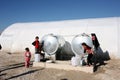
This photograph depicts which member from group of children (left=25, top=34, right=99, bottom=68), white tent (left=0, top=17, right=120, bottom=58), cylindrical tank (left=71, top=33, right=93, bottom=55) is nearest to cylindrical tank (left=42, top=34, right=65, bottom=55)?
group of children (left=25, top=34, right=99, bottom=68)

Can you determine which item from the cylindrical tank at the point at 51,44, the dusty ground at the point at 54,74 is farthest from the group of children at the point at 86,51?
the dusty ground at the point at 54,74

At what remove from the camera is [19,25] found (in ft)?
75.1

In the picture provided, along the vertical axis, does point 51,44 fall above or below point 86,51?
above

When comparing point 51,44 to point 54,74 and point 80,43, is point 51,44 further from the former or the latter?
point 54,74

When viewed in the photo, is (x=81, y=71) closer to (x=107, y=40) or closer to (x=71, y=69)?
(x=71, y=69)

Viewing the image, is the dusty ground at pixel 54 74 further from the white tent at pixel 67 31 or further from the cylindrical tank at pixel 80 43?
the white tent at pixel 67 31

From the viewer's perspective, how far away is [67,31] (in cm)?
1822

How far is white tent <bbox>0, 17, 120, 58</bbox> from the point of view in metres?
16.0

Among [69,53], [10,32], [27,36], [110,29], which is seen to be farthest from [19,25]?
[110,29]

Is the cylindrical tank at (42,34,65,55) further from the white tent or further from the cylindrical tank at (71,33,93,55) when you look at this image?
the white tent

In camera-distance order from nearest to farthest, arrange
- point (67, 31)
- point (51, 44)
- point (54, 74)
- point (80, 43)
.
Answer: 1. point (54, 74)
2. point (80, 43)
3. point (51, 44)
4. point (67, 31)

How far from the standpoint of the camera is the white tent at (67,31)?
1597 centimetres

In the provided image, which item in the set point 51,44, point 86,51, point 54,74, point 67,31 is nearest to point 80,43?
point 86,51

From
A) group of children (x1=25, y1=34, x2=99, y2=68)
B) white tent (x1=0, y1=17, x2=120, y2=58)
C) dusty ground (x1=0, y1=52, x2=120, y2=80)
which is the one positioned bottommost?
dusty ground (x1=0, y1=52, x2=120, y2=80)
